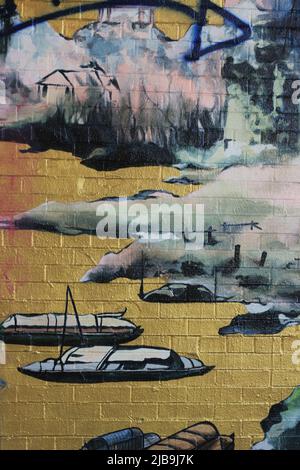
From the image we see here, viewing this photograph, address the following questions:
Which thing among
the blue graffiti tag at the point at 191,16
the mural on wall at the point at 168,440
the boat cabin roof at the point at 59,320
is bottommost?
the mural on wall at the point at 168,440

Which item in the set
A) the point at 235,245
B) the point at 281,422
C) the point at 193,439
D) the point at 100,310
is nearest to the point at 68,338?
the point at 100,310

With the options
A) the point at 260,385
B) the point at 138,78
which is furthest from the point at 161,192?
the point at 260,385

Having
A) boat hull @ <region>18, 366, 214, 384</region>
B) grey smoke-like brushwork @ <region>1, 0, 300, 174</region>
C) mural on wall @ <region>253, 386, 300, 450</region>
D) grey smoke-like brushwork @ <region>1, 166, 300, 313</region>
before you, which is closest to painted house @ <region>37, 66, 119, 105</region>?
grey smoke-like brushwork @ <region>1, 0, 300, 174</region>

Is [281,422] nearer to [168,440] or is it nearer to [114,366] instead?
[168,440]

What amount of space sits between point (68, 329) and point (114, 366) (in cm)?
37

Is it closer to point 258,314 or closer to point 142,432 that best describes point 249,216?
point 258,314

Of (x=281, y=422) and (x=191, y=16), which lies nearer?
(x=191, y=16)

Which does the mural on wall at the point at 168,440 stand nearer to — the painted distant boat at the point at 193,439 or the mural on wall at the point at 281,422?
the painted distant boat at the point at 193,439

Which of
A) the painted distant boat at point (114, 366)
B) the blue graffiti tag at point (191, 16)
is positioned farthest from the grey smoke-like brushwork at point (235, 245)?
the blue graffiti tag at point (191, 16)

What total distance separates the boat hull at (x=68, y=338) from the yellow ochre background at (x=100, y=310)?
0.16 feet

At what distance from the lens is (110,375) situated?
10.7ft

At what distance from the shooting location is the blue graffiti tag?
10.3 feet

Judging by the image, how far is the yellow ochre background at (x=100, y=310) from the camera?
10.5 ft

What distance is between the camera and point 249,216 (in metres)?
3.29
